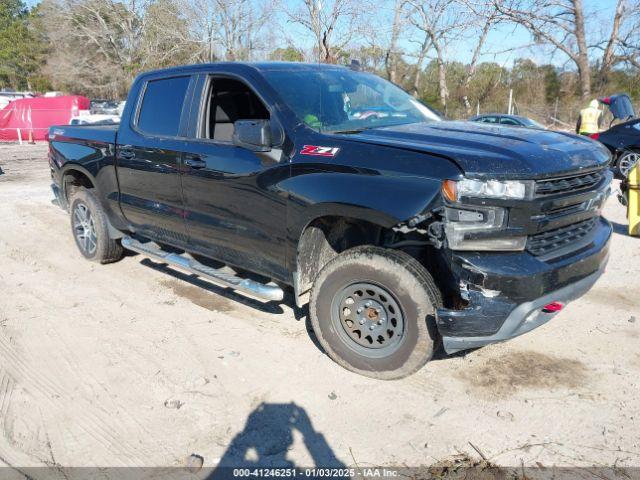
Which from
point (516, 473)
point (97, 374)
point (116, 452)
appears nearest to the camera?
point (516, 473)

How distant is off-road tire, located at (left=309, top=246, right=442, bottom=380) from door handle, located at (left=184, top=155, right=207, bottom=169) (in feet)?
4.40

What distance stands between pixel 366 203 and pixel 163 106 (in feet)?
8.04

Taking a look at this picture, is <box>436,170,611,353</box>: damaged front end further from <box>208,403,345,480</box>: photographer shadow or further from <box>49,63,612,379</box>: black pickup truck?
<box>208,403,345,480</box>: photographer shadow

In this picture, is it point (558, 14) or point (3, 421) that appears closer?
point (3, 421)

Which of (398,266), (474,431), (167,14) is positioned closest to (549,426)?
(474,431)

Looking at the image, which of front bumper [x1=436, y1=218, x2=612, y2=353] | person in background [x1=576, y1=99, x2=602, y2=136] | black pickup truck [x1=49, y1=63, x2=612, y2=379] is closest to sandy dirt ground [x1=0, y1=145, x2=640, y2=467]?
black pickup truck [x1=49, y1=63, x2=612, y2=379]

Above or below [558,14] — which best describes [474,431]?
below

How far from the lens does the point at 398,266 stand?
3107 mm

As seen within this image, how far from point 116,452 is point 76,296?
8.44ft

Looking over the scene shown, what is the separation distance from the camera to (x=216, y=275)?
420 cm

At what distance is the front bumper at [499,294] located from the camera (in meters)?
2.78

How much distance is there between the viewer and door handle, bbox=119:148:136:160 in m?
4.75

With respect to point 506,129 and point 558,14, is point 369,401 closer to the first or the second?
point 506,129

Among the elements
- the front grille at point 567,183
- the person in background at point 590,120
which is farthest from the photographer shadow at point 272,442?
the person in background at point 590,120
